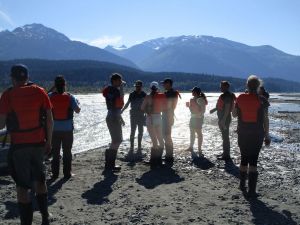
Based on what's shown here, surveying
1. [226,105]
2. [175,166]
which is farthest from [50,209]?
[226,105]

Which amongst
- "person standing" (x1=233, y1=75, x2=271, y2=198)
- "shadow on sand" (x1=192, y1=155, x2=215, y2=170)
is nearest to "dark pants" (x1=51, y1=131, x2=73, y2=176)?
"shadow on sand" (x1=192, y1=155, x2=215, y2=170)

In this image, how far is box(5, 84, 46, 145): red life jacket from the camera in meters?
6.10

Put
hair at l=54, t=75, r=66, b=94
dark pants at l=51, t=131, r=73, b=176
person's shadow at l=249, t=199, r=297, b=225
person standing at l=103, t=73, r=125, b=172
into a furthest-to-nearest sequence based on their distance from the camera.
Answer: person standing at l=103, t=73, r=125, b=172 → dark pants at l=51, t=131, r=73, b=176 → hair at l=54, t=75, r=66, b=94 → person's shadow at l=249, t=199, r=297, b=225

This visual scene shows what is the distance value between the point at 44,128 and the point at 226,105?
732 cm

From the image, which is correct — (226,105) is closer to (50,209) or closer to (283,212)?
(283,212)

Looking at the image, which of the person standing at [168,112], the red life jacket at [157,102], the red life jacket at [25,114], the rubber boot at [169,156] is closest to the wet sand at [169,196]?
the rubber boot at [169,156]

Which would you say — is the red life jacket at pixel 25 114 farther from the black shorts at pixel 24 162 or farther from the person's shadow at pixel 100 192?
the person's shadow at pixel 100 192

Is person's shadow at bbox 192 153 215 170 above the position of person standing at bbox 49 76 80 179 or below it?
below

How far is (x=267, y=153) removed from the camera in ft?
48.1

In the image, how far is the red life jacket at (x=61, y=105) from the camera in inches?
388

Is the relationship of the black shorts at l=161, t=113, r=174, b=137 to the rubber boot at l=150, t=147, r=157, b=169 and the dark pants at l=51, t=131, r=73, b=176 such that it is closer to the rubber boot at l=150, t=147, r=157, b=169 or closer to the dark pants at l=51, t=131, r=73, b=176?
the rubber boot at l=150, t=147, r=157, b=169

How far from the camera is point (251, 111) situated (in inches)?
345

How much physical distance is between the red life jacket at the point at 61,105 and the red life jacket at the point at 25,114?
3612 millimetres

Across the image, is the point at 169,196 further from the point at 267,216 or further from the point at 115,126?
the point at 115,126
